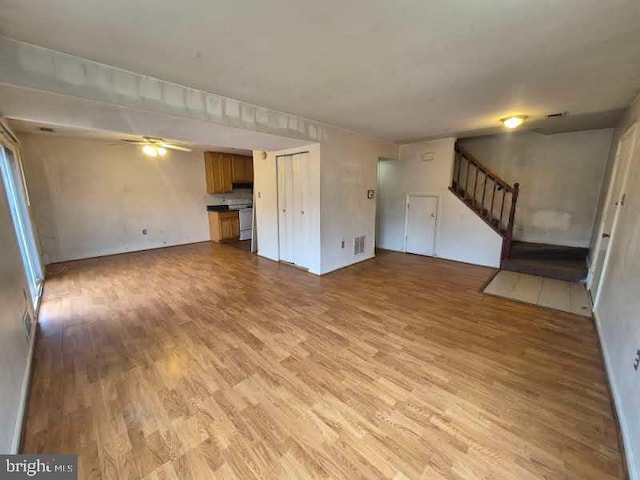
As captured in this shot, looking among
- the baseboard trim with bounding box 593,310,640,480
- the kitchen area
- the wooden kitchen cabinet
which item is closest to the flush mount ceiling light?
the baseboard trim with bounding box 593,310,640,480

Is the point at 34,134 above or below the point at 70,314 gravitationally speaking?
above

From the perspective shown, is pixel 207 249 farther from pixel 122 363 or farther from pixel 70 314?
pixel 122 363

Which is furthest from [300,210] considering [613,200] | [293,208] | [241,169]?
[613,200]

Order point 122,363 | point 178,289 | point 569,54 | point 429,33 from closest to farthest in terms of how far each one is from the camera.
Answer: point 429,33
point 569,54
point 122,363
point 178,289

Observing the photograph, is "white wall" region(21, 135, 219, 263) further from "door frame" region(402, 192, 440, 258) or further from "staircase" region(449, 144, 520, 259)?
"staircase" region(449, 144, 520, 259)

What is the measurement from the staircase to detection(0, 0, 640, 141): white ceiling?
94.7 inches

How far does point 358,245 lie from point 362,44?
378 cm

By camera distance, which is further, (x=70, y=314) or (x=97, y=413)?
(x=70, y=314)

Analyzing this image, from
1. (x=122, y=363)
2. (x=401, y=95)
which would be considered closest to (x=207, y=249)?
(x=122, y=363)

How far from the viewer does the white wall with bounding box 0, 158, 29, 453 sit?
56.9 inches

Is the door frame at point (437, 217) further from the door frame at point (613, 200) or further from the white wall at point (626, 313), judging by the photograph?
the white wall at point (626, 313)

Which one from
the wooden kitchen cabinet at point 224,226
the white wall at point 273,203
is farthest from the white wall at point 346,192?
the wooden kitchen cabinet at point 224,226

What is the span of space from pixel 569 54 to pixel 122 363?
4.32m

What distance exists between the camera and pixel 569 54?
1866 mm
